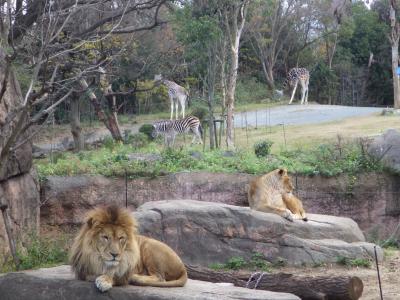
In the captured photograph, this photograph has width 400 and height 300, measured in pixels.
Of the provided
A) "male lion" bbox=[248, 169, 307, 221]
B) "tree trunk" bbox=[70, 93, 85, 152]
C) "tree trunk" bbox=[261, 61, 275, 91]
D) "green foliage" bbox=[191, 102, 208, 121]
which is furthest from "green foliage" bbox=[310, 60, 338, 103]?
"male lion" bbox=[248, 169, 307, 221]

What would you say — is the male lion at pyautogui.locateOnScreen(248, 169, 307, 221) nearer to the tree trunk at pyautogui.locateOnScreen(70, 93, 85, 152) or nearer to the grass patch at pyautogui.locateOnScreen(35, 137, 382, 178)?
the grass patch at pyautogui.locateOnScreen(35, 137, 382, 178)

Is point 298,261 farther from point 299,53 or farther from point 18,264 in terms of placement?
point 299,53

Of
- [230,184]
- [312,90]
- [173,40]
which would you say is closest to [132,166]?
[230,184]

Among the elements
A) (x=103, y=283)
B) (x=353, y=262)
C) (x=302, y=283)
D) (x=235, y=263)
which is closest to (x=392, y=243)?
(x=353, y=262)

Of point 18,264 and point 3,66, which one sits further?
point 3,66

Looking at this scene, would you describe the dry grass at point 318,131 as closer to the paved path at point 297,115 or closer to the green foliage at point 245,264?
the paved path at point 297,115

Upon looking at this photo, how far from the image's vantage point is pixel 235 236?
1373 centimetres

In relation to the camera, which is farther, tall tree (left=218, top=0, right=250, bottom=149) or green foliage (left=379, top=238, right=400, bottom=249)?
tall tree (left=218, top=0, right=250, bottom=149)

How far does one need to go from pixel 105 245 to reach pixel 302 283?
3.37 meters

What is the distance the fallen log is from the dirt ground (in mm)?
1097

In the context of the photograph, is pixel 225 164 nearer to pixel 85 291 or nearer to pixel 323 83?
pixel 85 291

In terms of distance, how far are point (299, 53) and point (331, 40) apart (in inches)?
92.4

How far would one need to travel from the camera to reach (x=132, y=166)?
16797mm

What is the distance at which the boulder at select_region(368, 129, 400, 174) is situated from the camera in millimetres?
17719
